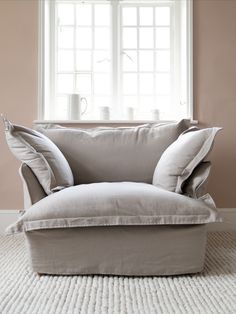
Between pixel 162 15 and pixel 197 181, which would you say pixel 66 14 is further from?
pixel 197 181

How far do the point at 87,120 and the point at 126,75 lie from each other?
60 cm

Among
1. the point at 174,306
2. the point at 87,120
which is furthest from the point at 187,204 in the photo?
the point at 87,120

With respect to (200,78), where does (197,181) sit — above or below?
below

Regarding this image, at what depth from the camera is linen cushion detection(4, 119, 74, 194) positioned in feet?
7.26

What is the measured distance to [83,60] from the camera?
361 centimetres

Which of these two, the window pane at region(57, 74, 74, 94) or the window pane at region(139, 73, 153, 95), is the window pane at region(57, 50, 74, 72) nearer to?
the window pane at region(57, 74, 74, 94)

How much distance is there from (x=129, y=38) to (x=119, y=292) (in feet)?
7.86

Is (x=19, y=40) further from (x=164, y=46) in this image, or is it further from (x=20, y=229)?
(x=20, y=229)

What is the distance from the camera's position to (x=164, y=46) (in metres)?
3.58

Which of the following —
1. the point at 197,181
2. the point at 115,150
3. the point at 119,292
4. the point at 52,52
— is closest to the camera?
the point at 119,292

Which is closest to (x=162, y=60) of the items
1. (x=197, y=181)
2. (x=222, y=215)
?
(x=222, y=215)

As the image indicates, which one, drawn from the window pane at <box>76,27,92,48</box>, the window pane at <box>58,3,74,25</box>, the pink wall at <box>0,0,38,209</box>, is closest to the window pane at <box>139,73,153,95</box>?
the window pane at <box>76,27,92,48</box>

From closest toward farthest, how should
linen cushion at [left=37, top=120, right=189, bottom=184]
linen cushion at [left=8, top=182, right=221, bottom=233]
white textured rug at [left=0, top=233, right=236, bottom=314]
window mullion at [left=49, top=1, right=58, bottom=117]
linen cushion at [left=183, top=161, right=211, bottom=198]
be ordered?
white textured rug at [left=0, top=233, right=236, bottom=314], linen cushion at [left=8, top=182, right=221, bottom=233], linen cushion at [left=183, top=161, right=211, bottom=198], linen cushion at [left=37, top=120, right=189, bottom=184], window mullion at [left=49, top=1, right=58, bottom=117]

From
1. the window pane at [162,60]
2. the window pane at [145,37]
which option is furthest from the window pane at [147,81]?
the window pane at [145,37]
